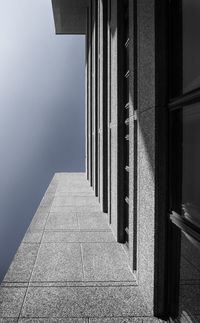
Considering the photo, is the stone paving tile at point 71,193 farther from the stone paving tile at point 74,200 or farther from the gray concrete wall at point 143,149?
the gray concrete wall at point 143,149

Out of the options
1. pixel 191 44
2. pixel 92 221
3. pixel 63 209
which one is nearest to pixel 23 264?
pixel 92 221

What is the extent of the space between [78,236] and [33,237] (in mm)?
1245

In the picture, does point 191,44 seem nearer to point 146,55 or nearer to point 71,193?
point 146,55

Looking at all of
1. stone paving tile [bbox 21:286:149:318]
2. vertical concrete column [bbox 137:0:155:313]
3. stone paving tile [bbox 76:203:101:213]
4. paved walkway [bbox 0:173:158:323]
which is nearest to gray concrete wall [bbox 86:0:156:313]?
vertical concrete column [bbox 137:0:155:313]

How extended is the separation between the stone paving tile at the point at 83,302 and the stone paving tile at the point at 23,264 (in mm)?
658

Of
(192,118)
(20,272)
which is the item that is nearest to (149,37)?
(192,118)

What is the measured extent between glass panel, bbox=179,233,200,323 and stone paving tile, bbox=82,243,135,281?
243 centimetres

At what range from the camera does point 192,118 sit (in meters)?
4.29

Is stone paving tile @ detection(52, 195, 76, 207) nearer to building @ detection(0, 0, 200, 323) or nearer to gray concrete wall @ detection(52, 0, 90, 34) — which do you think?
building @ detection(0, 0, 200, 323)

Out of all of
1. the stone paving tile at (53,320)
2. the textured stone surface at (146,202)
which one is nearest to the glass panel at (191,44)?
the textured stone surface at (146,202)

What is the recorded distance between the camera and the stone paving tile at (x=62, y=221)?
37.2 ft

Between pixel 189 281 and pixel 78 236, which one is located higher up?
pixel 189 281

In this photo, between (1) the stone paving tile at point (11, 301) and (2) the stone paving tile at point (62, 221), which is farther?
(2) the stone paving tile at point (62, 221)

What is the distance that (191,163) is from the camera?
4.28 metres
